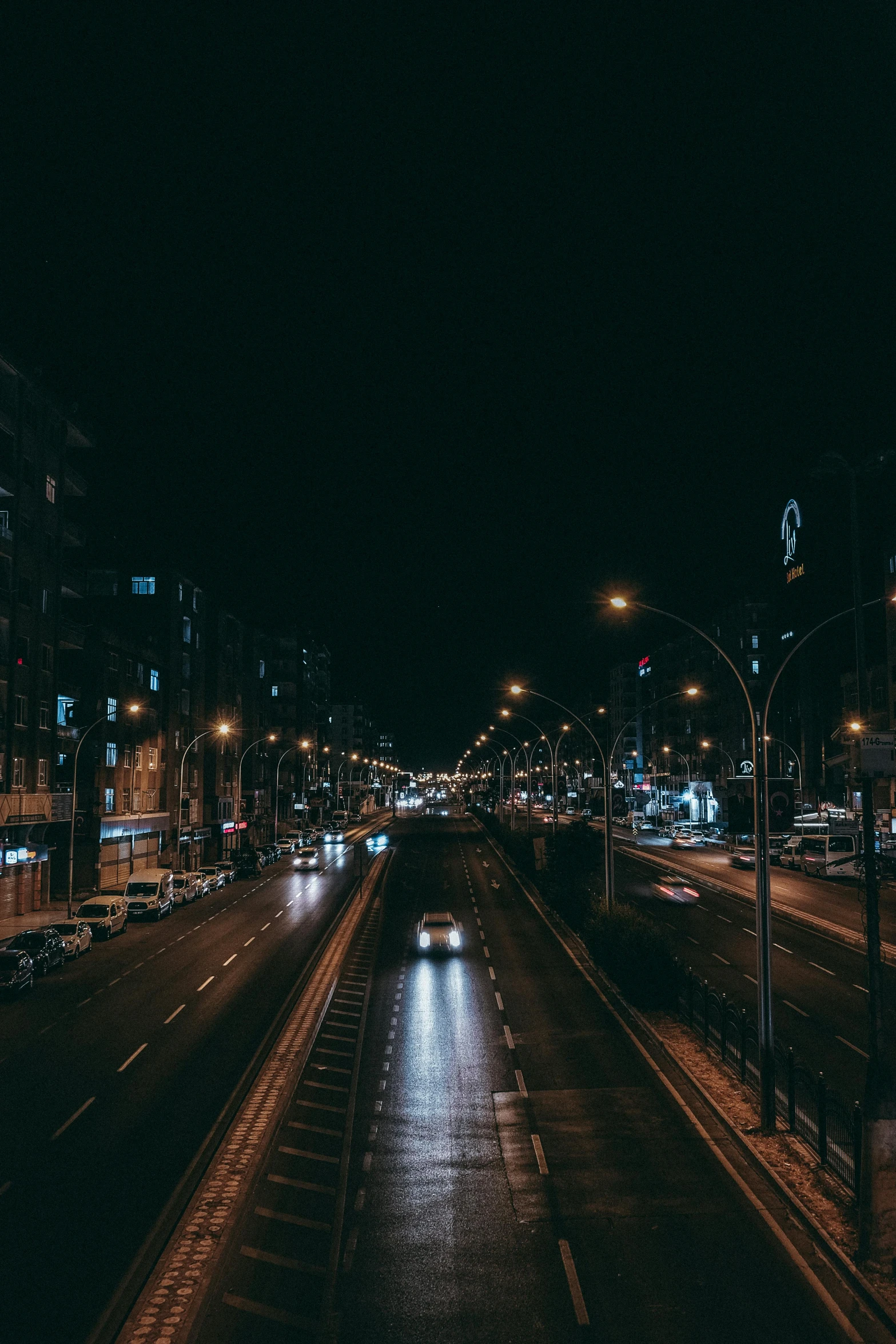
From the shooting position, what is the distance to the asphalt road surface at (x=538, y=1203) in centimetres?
1037

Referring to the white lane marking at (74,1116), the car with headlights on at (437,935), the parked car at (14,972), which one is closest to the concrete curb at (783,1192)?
the car with headlights on at (437,935)

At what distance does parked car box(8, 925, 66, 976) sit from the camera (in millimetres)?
32406

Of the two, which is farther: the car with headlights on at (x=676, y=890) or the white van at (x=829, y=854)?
the white van at (x=829, y=854)

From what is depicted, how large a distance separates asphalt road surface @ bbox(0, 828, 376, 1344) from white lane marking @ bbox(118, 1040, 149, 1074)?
56 millimetres

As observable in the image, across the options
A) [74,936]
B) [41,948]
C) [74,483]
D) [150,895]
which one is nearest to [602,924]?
[41,948]

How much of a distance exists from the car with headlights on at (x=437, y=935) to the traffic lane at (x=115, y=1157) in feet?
28.1

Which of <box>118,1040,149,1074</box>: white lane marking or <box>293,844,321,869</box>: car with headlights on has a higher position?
<box>118,1040,149,1074</box>: white lane marking

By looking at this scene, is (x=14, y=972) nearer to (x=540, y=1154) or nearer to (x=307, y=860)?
(x=540, y=1154)

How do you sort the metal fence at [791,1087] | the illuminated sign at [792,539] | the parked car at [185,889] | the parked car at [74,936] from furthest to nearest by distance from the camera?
the illuminated sign at [792,539] < the parked car at [185,889] < the parked car at [74,936] < the metal fence at [791,1087]

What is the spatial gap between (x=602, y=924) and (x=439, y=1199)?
53.7 feet

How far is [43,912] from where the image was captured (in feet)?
167

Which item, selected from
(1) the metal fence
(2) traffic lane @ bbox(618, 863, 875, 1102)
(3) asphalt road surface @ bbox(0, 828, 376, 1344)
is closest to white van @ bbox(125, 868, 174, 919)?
(3) asphalt road surface @ bbox(0, 828, 376, 1344)

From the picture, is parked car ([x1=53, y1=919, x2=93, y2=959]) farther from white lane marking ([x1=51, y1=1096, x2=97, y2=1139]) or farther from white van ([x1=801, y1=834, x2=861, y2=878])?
white van ([x1=801, y1=834, x2=861, y2=878])

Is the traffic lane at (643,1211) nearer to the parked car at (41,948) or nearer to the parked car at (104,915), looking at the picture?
the parked car at (41,948)
